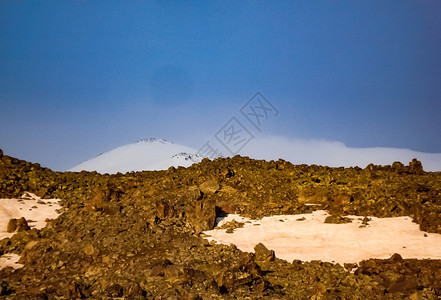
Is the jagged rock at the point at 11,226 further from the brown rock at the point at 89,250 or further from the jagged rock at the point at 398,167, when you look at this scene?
the jagged rock at the point at 398,167

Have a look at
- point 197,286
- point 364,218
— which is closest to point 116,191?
point 197,286

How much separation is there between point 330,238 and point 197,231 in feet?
15.1

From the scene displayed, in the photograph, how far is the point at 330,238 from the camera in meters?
15.2

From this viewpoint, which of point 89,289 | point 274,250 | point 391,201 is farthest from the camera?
point 391,201

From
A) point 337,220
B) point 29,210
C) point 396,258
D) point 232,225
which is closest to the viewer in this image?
point 396,258

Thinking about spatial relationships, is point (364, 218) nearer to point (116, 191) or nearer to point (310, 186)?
point (310, 186)

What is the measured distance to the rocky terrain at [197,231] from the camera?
1166cm

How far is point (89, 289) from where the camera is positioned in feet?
40.0

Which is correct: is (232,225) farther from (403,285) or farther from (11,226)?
(11,226)

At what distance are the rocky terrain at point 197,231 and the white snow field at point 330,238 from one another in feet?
1.67

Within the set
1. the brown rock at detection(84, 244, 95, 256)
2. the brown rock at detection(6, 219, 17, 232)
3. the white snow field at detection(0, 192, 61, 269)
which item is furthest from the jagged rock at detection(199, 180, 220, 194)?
the brown rock at detection(6, 219, 17, 232)

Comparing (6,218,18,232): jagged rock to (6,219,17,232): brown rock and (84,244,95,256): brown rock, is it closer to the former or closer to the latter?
(6,219,17,232): brown rock

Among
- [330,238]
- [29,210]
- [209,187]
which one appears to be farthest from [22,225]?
[330,238]

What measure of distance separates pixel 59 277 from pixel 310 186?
1079cm
